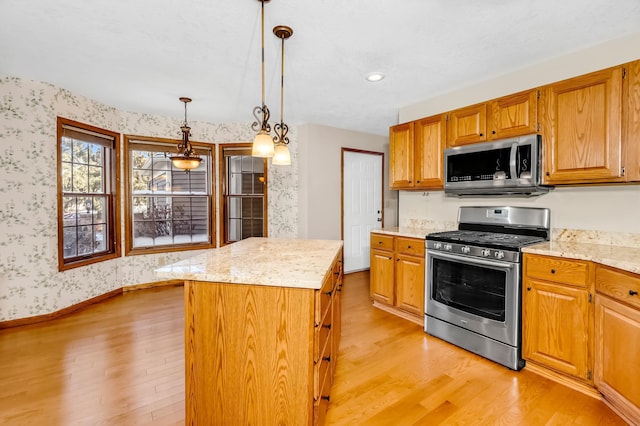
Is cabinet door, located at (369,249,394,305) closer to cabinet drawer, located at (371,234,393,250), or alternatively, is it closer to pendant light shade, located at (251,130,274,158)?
cabinet drawer, located at (371,234,393,250)

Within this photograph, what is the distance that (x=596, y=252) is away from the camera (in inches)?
81.0

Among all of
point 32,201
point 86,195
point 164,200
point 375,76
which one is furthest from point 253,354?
point 164,200

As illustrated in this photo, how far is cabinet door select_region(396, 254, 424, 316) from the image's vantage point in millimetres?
3084

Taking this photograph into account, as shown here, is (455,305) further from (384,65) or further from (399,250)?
(384,65)

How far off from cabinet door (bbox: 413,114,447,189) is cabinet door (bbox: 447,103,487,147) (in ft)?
0.24

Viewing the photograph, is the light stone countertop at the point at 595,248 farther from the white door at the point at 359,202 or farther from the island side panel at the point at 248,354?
the white door at the point at 359,202

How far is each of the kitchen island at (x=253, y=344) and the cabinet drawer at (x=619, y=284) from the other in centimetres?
172

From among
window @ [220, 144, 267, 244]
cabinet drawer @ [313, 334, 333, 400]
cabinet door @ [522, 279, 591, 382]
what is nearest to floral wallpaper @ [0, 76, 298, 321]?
window @ [220, 144, 267, 244]

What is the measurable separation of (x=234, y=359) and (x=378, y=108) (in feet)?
11.1

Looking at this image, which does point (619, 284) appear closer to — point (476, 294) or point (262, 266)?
point (476, 294)

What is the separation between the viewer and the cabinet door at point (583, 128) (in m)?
2.13

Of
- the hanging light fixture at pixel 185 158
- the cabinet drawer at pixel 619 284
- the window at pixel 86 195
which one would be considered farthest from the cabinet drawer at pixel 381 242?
the window at pixel 86 195

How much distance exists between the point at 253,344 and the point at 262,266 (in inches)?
15.8

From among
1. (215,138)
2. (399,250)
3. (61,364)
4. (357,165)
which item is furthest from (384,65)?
(61,364)
